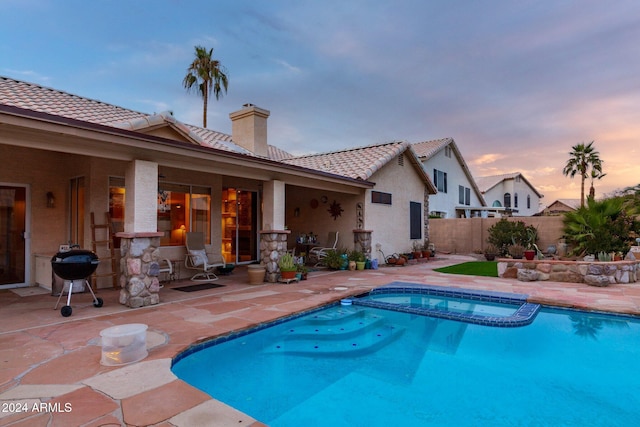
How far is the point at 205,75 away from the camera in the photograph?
2173 cm

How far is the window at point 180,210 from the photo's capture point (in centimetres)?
890

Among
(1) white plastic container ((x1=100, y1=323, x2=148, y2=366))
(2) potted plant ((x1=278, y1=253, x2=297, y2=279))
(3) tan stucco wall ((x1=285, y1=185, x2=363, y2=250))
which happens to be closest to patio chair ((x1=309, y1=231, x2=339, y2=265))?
(3) tan stucco wall ((x1=285, y1=185, x2=363, y2=250))

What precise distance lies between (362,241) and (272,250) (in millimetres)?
3961

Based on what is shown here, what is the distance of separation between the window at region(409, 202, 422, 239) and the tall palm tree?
17.4 m

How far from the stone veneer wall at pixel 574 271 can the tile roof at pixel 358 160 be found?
4925 mm

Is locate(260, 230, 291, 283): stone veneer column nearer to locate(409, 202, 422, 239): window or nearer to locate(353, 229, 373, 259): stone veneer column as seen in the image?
locate(353, 229, 373, 259): stone veneer column

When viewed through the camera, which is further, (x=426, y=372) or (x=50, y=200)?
(x=50, y=200)

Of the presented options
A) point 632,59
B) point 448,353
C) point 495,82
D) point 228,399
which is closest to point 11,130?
point 228,399

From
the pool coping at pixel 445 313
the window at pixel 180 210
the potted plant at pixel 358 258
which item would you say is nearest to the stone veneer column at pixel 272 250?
the window at pixel 180 210

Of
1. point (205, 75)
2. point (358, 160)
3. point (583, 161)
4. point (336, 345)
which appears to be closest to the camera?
point (336, 345)

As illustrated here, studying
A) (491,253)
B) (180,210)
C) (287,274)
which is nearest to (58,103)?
(180,210)

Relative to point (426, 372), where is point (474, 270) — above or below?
above

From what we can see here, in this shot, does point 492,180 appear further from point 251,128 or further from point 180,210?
point 180,210

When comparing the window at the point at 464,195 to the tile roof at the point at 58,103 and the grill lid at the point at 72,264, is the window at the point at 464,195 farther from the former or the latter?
the grill lid at the point at 72,264
